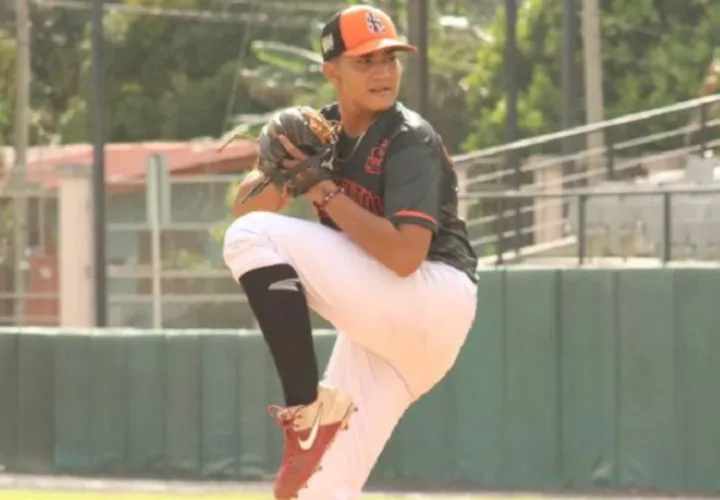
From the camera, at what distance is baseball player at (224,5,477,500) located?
4.82 meters

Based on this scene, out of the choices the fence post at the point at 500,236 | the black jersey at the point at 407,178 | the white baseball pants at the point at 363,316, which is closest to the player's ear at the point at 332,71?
the black jersey at the point at 407,178

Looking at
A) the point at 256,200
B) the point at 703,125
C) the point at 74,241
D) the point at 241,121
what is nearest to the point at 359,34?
the point at 256,200

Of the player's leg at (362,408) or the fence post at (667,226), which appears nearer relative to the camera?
the player's leg at (362,408)

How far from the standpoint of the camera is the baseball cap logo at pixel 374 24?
16.3 ft

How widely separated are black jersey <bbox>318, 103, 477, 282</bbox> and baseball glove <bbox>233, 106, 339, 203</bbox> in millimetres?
125

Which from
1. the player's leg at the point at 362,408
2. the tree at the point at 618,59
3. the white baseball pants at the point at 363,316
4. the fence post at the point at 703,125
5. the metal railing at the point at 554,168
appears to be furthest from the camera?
the tree at the point at 618,59

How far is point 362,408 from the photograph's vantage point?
16.6 feet

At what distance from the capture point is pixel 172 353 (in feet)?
38.9

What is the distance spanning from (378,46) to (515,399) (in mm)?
6285

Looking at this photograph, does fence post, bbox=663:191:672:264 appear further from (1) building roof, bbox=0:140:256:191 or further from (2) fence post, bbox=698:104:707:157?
(1) building roof, bbox=0:140:256:191

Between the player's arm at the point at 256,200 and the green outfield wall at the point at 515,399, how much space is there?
5706mm

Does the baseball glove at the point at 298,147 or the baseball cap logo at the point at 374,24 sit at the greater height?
the baseball cap logo at the point at 374,24

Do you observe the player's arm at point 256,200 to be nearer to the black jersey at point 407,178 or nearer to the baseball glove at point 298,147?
the black jersey at point 407,178

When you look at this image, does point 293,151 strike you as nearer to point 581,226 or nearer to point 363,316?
point 363,316
